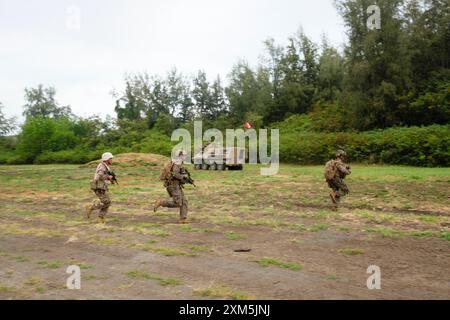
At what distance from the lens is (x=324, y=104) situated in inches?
1875

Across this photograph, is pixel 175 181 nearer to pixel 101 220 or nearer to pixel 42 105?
pixel 101 220

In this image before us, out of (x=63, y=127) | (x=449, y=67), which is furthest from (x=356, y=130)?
(x=63, y=127)

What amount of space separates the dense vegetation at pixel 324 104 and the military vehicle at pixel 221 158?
6631mm

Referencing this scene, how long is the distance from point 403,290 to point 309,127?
3740cm

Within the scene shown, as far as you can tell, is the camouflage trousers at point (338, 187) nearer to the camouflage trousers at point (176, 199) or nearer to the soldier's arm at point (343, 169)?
the soldier's arm at point (343, 169)

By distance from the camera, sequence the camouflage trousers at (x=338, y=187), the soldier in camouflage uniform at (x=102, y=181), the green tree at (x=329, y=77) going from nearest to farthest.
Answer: the soldier in camouflage uniform at (x=102, y=181), the camouflage trousers at (x=338, y=187), the green tree at (x=329, y=77)

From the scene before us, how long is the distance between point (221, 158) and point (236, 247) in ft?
64.7

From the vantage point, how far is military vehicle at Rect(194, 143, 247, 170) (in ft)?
92.5

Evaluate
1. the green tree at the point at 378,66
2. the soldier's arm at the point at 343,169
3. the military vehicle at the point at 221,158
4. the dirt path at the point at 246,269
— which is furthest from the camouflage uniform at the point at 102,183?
the green tree at the point at 378,66

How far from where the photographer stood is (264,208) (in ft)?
45.2

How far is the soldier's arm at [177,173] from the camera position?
37.2 feet

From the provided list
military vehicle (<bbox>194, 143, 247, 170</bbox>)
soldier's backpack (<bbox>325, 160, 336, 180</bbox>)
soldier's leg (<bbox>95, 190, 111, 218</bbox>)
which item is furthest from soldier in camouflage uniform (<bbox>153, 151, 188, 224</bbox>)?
military vehicle (<bbox>194, 143, 247, 170</bbox>)

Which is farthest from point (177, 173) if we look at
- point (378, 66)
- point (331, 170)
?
point (378, 66)

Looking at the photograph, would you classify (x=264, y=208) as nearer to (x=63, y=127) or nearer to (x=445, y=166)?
(x=445, y=166)
